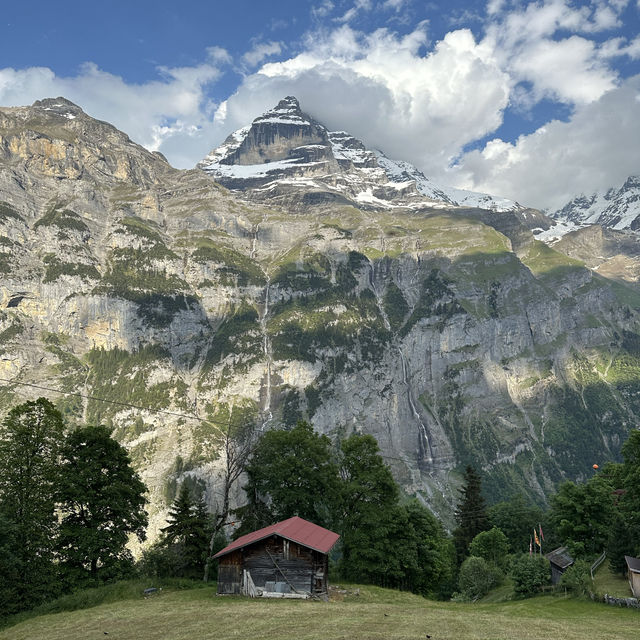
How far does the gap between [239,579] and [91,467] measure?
56.8ft

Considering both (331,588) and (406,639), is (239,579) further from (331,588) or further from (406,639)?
(406,639)

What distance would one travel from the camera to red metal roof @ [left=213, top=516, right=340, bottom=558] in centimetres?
3966

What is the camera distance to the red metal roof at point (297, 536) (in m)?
39.7

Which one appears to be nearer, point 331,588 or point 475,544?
point 331,588

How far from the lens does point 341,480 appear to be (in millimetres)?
55844

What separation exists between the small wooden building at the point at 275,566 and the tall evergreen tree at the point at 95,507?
12246 millimetres

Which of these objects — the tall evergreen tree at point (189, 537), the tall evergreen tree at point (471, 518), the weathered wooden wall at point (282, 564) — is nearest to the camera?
the weathered wooden wall at point (282, 564)

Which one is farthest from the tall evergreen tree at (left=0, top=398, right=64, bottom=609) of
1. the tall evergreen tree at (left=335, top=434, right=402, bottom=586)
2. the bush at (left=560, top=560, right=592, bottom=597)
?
the bush at (left=560, top=560, right=592, bottom=597)

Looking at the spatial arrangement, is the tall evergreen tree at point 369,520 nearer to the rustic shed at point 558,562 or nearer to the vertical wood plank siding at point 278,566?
the vertical wood plank siding at point 278,566

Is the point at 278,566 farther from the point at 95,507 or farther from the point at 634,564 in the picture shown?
the point at 634,564

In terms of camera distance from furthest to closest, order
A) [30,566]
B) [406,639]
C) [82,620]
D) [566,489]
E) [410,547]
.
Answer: [566,489] < [410,547] < [30,566] < [82,620] < [406,639]

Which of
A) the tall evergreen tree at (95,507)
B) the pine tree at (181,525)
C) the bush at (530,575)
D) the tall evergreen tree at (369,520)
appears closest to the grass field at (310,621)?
the tall evergreen tree at (95,507)

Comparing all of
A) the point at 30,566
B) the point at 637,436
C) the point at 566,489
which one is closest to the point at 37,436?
the point at 30,566

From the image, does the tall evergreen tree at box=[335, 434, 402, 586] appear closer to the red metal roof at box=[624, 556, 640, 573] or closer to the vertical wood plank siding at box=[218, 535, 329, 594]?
the vertical wood plank siding at box=[218, 535, 329, 594]
